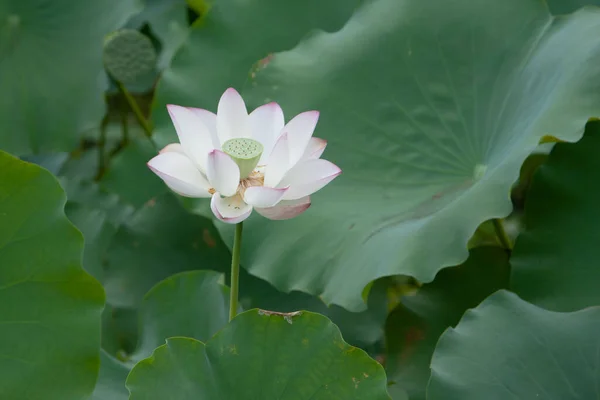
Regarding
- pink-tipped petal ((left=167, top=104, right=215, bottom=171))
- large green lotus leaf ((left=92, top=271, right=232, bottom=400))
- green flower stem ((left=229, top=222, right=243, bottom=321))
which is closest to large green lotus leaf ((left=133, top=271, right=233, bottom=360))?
large green lotus leaf ((left=92, top=271, right=232, bottom=400))

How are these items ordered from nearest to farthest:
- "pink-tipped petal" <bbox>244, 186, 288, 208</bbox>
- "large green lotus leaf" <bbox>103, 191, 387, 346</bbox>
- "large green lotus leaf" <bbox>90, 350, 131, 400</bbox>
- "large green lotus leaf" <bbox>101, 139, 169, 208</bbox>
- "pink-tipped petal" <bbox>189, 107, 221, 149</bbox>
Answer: "pink-tipped petal" <bbox>244, 186, 288, 208</bbox>, "pink-tipped petal" <bbox>189, 107, 221, 149</bbox>, "large green lotus leaf" <bbox>90, 350, 131, 400</bbox>, "large green lotus leaf" <bbox>103, 191, 387, 346</bbox>, "large green lotus leaf" <bbox>101, 139, 169, 208</bbox>

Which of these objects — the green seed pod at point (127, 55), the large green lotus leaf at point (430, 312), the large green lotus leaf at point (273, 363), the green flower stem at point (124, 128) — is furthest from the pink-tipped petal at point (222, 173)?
the green flower stem at point (124, 128)

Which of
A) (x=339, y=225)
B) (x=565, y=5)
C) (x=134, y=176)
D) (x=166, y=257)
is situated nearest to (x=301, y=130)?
(x=339, y=225)

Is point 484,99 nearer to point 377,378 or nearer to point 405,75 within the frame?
point 405,75

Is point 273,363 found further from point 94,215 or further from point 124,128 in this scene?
point 124,128

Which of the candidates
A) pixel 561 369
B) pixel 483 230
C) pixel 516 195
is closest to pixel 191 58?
pixel 483 230

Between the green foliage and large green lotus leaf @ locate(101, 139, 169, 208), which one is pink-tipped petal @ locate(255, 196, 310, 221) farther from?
large green lotus leaf @ locate(101, 139, 169, 208)

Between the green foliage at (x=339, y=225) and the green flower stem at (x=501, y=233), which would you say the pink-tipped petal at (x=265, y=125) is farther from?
the green flower stem at (x=501, y=233)
